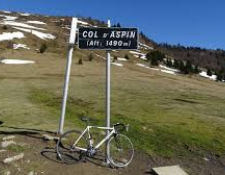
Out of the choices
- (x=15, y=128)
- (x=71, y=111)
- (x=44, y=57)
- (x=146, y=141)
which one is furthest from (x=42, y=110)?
(x=44, y=57)

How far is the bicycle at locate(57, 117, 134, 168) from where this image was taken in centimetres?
1393

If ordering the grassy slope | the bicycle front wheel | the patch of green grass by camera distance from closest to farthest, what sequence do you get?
1. the bicycle front wheel
2. the patch of green grass
3. the grassy slope

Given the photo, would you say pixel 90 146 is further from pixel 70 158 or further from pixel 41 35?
pixel 41 35

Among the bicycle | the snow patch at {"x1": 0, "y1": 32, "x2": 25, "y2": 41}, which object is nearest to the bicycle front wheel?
the bicycle

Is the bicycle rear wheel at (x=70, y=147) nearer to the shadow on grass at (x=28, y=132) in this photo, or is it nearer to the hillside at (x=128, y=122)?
the hillside at (x=128, y=122)

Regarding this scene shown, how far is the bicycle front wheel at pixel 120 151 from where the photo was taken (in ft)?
46.9

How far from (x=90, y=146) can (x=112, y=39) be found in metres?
3.25

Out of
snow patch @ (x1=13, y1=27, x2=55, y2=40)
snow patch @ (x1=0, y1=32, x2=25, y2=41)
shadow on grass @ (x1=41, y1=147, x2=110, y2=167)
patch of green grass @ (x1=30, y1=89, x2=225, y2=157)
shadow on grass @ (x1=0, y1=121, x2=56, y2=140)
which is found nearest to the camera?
shadow on grass @ (x1=41, y1=147, x2=110, y2=167)

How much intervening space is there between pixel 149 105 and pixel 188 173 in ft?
34.5

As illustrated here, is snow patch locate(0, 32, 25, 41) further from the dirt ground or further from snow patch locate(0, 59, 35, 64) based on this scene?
the dirt ground

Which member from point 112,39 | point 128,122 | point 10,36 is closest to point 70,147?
point 112,39

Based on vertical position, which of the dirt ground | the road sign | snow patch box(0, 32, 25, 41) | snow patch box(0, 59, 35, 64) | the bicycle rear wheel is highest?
snow patch box(0, 32, 25, 41)

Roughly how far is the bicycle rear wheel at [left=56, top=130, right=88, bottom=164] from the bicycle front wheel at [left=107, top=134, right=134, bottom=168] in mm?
825

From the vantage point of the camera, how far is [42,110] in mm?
22125
